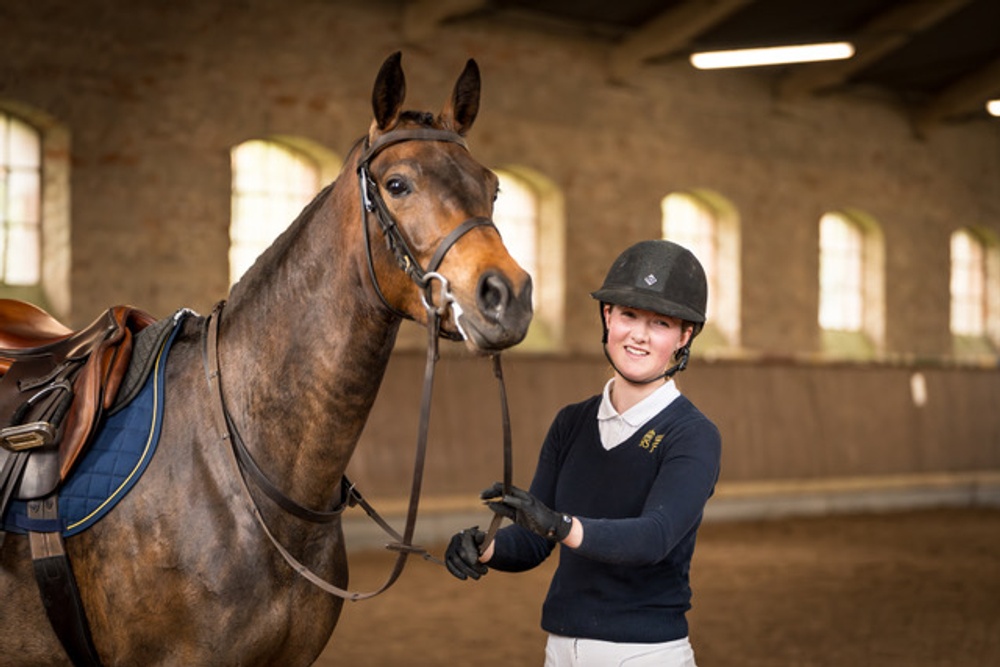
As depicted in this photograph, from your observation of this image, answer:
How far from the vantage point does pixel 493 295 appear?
7.00 ft

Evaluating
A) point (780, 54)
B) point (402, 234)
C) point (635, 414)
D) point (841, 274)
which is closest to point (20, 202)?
point (780, 54)

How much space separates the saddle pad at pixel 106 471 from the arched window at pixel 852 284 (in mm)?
13741

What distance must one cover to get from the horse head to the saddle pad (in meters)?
0.59

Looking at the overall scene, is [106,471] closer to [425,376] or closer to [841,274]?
[425,376]

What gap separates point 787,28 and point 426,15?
4365 millimetres

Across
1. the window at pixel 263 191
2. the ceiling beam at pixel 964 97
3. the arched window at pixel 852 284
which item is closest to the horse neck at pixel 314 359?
the window at pixel 263 191

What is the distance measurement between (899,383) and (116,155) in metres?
8.96

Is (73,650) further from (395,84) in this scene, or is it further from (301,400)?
(395,84)

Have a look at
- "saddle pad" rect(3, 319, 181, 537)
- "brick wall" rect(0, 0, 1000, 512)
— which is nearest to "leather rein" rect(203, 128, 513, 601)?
"saddle pad" rect(3, 319, 181, 537)

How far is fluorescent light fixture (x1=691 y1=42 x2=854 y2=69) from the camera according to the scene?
1077 centimetres

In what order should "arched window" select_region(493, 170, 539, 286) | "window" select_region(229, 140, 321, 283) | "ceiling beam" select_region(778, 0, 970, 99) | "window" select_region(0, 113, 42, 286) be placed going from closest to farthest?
"window" select_region(0, 113, 42, 286) < "window" select_region(229, 140, 321, 283) < "ceiling beam" select_region(778, 0, 970, 99) < "arched window" select_region(493, 170, 539, 286)

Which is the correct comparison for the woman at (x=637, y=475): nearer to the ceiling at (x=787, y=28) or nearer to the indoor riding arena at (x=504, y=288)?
the indoor riding arena at (x=504, y=288)

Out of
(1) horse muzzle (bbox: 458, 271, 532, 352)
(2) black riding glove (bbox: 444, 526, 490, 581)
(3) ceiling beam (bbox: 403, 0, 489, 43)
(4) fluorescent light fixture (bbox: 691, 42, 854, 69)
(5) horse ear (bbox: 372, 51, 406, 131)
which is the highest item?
(3) ceiling beam (bbox: 403, 0, 489, 43)

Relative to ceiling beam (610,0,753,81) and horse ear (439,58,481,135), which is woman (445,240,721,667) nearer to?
horse ear (439,58,481,135)
